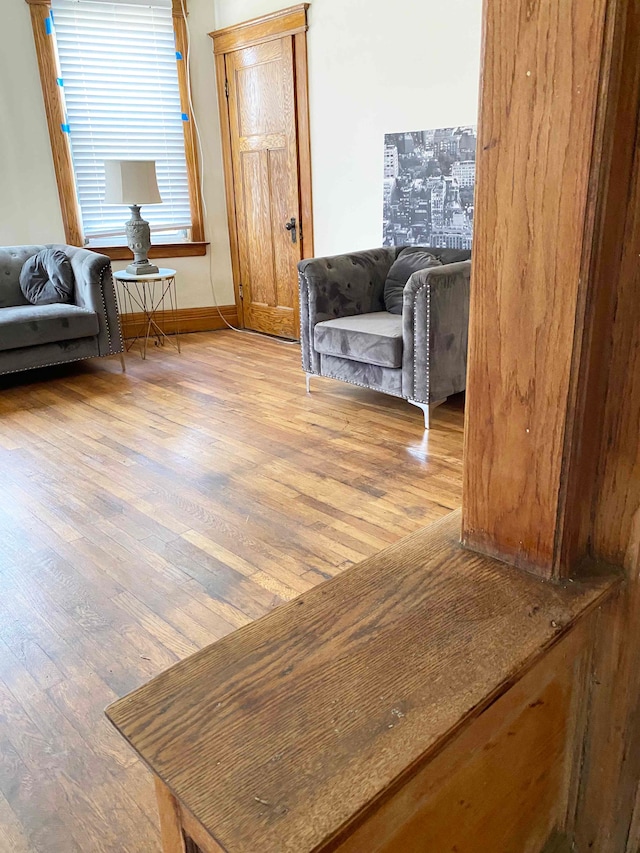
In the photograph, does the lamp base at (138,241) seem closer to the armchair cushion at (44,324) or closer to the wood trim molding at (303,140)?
the armchair cushion at (44,324)

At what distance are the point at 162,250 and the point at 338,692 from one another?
17.6 ft

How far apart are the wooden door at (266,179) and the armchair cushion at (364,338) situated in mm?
1602

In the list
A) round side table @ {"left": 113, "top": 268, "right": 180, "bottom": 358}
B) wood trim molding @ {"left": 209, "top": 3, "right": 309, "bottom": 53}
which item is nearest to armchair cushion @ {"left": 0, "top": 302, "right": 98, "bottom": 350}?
round side table @ {"left": 113, "top": 268, "right": 180, "bottom": 358}

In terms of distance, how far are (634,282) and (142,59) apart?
551 centimetres

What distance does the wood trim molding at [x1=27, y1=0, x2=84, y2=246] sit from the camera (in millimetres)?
4832

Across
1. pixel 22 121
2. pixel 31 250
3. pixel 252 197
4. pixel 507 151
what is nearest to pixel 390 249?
pixel 252 197

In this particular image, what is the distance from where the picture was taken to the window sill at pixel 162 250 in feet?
17.7

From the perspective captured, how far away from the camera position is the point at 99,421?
12.1ft

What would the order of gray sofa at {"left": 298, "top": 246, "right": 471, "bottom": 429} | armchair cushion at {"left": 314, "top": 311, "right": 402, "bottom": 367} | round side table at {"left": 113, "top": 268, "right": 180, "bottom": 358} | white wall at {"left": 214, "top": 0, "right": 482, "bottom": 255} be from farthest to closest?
round side table at {"left": 113, "top": 268, "right": 180, "bottom": 358}, white wall at {"left": 214, "top": 0, "right": 482, "bottom": 255}, armchair cushion at {"left": 314, "top": 311, "right": 402, "bottom": 367}, gray sofa at {"left": 298, "top": 246, "right": 471, "bottom": 429}

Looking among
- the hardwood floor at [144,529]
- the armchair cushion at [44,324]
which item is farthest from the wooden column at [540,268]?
the armchair cushion at [44,324]

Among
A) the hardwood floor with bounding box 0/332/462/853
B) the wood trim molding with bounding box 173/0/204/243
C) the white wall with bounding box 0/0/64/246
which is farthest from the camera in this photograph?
the wood trim molding with bounding box 173/0/204/243

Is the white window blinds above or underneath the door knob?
above

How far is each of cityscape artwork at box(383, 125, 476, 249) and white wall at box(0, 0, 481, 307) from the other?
0.28 ft

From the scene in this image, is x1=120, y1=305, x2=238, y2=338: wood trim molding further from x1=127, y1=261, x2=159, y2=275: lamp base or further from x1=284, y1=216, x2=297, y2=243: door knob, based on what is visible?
x1=284, y1=216, x2=297, y2=243: door knob
